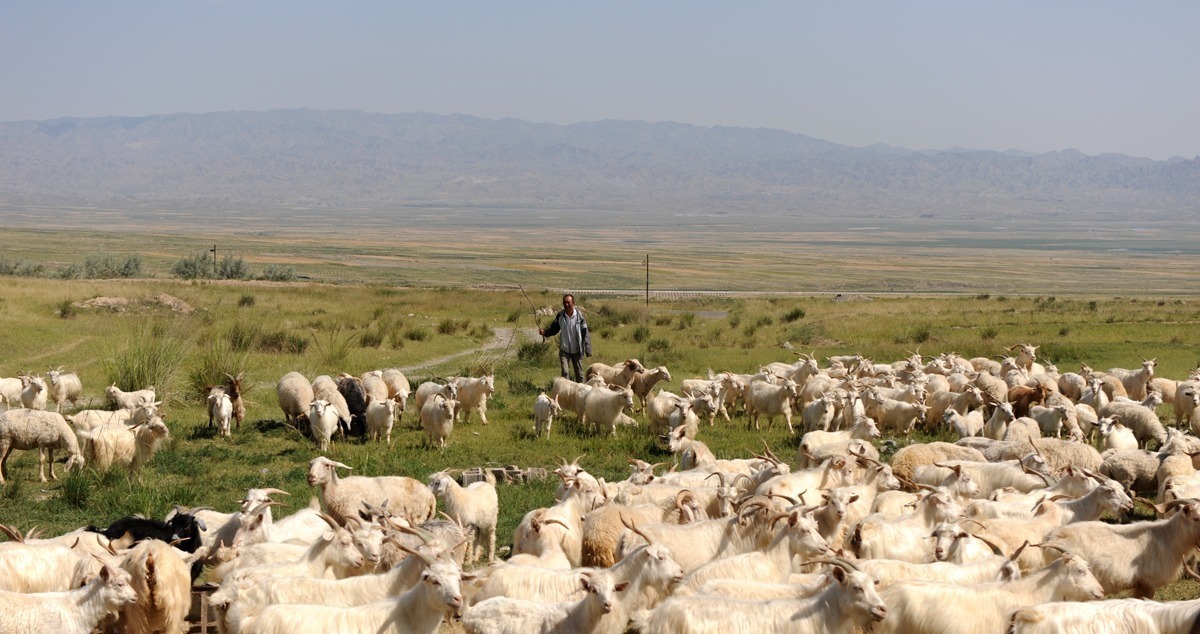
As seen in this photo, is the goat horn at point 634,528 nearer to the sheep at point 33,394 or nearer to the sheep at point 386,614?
the sheep at point 386,614

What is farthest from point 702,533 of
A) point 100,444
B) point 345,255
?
point 345,255

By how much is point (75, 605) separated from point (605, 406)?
35.4 feet

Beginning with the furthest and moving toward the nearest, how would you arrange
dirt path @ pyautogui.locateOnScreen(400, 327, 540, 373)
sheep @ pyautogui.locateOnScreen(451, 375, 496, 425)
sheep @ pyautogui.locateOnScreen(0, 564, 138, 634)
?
1. dirt path @ pyautogui.locateOnScreen(400, 327, 540, 373)
2. sheep @ pyautogui.locateOnScreen(451, 375, 496, 425)
3. sheep @ pyautogui.locateOnScreen(0, 564, 138, 634)

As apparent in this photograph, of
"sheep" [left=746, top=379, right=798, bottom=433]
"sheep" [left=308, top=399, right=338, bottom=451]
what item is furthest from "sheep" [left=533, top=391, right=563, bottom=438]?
"sheep" [left=746, top=379, right=798, bottom=433]

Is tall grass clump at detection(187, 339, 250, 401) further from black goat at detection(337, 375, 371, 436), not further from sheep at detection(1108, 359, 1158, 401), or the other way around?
sheep at detection(1108, 359, 1158, 401)

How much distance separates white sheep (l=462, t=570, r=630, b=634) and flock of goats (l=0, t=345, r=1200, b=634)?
1 cm

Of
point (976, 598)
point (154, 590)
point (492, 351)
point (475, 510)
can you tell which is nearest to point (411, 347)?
point (492, 351)

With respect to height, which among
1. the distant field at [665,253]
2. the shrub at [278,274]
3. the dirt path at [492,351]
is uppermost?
the dirt path at [492,351]

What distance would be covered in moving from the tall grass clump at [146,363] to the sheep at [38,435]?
510cm

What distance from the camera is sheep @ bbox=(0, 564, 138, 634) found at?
23.3ft

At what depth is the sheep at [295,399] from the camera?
17297 mm

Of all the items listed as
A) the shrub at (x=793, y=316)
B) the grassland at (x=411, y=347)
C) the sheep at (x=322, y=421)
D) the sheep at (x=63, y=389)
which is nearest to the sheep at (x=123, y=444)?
the grassland at (x=411, y=347)

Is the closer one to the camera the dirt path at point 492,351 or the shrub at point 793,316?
the dirt path at point 492,351

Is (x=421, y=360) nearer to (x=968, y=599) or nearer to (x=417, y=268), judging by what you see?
(x=968, y=599)
